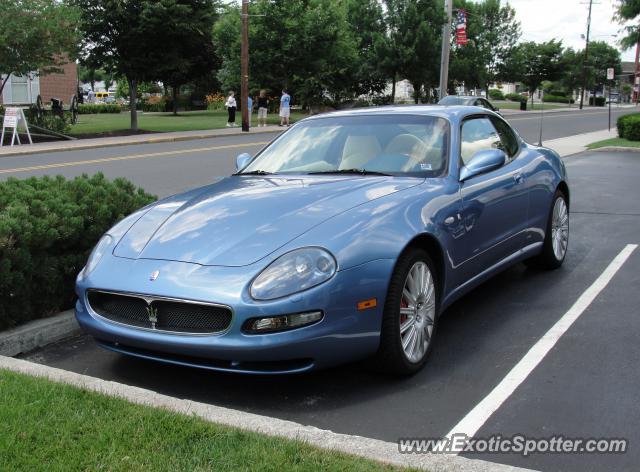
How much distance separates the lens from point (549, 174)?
616 centimetres

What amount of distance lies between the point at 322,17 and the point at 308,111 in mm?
10001

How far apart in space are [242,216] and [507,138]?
2.84 metres

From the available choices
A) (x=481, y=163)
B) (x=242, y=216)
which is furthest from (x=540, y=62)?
(x=242, y=216)

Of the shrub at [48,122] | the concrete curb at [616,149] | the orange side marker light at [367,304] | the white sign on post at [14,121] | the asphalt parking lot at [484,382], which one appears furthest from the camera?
the shrub at [48,122]

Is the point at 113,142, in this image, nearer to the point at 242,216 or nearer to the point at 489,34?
the point at 242,216

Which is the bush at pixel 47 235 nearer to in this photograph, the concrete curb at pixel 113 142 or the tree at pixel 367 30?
the concrete curb at pixel 113 142

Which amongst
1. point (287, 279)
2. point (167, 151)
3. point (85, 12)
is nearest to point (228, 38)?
point (85, 12)

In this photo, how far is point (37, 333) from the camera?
454 centimetres

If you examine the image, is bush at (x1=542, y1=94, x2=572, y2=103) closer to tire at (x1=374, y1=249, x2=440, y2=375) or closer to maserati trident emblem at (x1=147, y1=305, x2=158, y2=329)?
tire at (x1=374, y1=249, x2=440, y2=375)

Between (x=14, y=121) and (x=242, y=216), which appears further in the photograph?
(x=14, y=121)

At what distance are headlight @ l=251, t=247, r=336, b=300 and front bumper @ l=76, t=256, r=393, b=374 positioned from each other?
1.5 inches

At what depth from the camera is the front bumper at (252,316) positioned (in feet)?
11.3

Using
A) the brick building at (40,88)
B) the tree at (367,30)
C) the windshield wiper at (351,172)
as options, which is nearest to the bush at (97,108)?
the brick building at (40,88)

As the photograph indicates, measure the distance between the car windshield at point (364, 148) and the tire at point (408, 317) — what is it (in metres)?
0.89
